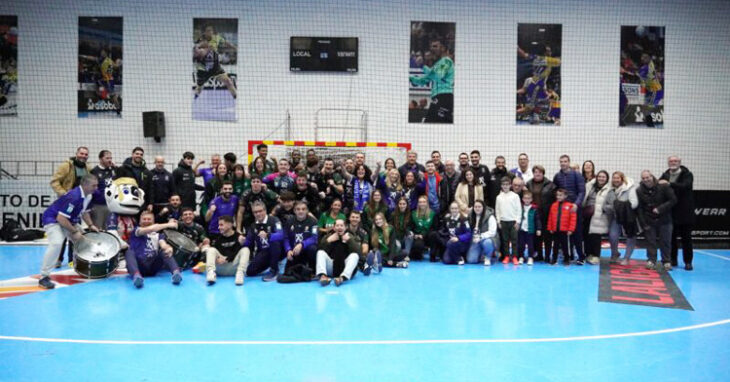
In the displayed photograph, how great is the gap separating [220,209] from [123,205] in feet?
4.85

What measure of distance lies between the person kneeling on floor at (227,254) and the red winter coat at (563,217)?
17.5 feet

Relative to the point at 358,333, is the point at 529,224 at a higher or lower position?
higher

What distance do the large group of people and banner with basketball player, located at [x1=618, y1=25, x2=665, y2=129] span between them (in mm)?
6284

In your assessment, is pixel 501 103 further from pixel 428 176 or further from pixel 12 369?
pixel 12 369

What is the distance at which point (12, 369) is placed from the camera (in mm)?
3756

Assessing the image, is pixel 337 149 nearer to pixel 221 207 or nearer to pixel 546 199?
pixel 221 207

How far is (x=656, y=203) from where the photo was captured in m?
8.64

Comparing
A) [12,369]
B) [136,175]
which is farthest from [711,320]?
[136,175]

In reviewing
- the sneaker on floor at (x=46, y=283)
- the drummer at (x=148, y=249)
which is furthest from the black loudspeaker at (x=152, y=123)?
the sneaker on floor at (x=46, y=283)

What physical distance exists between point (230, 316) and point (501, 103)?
11717 mm

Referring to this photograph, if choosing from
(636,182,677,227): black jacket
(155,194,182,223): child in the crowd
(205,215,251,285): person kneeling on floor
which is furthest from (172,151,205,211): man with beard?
(636,182,677,227): black jacket

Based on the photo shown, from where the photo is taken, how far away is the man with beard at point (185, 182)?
923 cm

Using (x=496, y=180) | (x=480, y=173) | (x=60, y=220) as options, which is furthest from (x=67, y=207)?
(x=496, y=180)

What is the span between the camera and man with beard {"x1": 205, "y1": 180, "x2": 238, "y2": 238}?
838 cm
